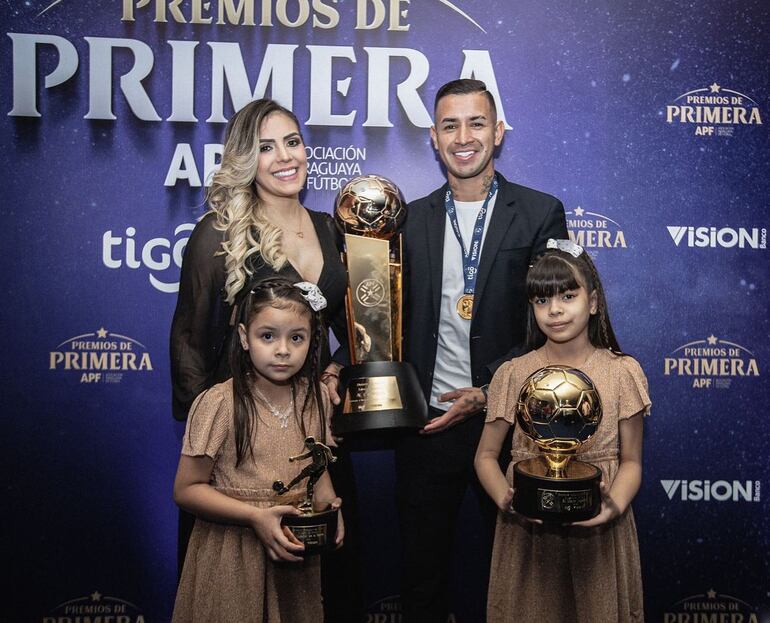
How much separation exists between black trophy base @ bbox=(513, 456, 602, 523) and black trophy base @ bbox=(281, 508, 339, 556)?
19.1 inches

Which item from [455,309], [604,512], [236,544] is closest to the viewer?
[604,512]

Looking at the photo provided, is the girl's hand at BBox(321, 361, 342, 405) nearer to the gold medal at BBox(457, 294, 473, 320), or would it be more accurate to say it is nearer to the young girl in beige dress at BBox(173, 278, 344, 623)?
the young girl in beige dress at BBox(173, 278, 344, 623)

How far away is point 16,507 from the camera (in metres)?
3.13

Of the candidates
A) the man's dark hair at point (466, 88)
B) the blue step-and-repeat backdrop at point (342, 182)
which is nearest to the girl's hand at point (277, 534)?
the blue step-and-repeat backdrop at point (342, 182)

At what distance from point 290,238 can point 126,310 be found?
963 mm

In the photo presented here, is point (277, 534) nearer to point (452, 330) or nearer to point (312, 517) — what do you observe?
point (312, 517)

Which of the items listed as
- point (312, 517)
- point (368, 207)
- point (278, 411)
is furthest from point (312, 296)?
point (312, 517)

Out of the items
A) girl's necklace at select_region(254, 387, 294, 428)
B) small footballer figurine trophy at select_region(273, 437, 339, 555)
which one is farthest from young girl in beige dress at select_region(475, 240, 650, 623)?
girl's necklace at select_region(254, 387, 294, 428)

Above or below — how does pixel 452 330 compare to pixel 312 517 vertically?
above

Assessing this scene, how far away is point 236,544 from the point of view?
6.75 feet

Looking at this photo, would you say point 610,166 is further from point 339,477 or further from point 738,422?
point 339,477

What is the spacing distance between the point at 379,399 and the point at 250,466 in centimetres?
44

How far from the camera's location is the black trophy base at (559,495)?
1835 millimetres

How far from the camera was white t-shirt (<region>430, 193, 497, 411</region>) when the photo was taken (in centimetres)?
261
